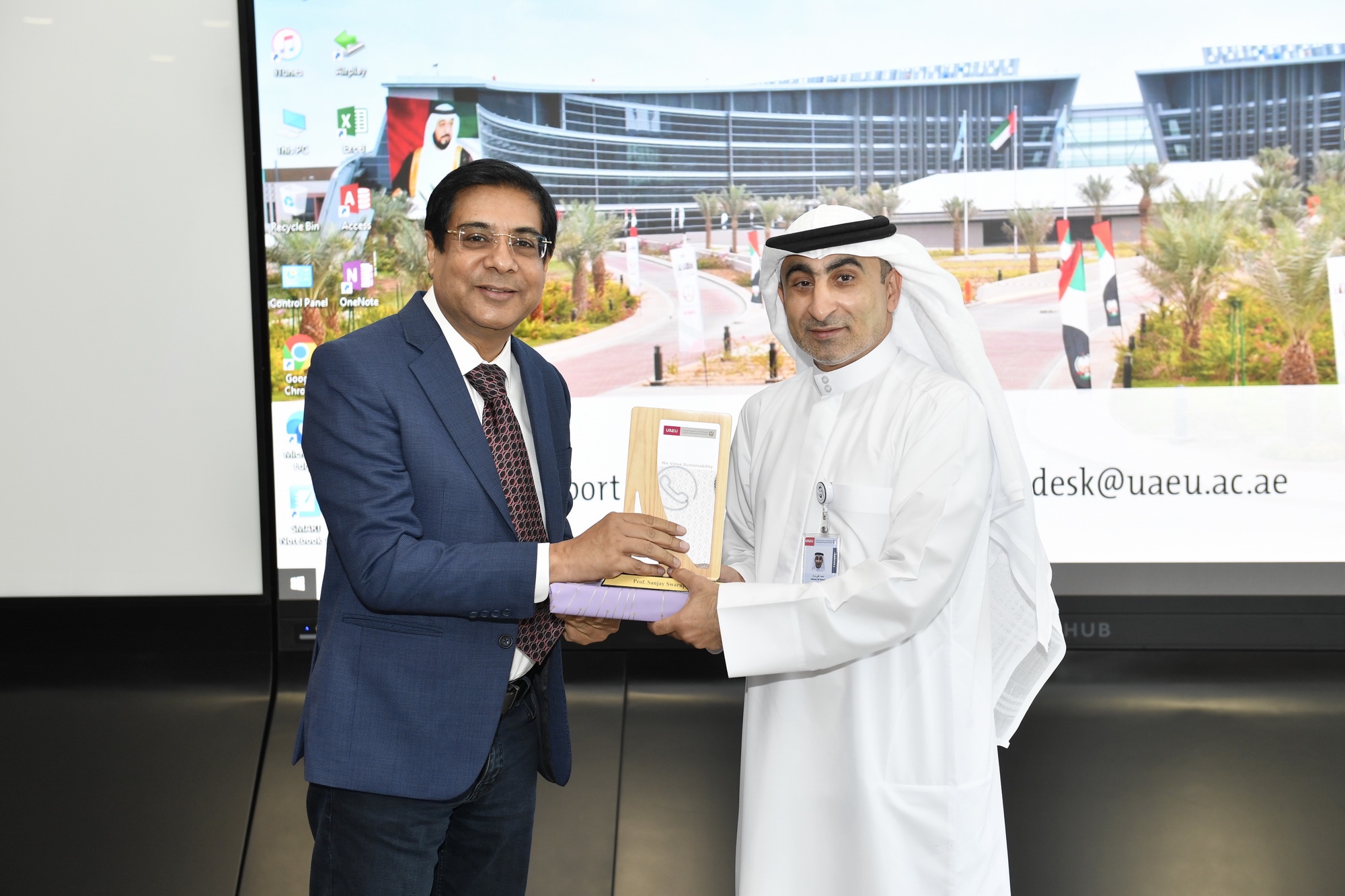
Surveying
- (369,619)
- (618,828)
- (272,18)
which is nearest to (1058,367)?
(618,828)

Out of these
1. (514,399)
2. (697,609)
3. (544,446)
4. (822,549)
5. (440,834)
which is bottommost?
(440,834)

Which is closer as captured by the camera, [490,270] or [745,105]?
[490,270]

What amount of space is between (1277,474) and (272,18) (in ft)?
12.8

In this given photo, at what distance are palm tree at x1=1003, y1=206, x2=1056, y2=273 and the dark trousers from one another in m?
2.35

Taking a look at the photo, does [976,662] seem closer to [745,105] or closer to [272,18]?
[745,105]

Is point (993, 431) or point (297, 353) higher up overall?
point (297, 353)

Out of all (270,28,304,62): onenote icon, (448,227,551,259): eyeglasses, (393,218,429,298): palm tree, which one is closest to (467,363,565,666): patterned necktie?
(448,227,551,259): eyeglasses

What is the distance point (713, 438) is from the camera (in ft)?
6.28

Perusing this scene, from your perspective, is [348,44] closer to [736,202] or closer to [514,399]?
[736,202]

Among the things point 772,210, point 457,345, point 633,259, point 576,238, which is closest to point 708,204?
point 772,210

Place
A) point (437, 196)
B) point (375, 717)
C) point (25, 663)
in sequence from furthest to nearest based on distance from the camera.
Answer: point (25, 663) → point (437, 196) → point (375, 717)

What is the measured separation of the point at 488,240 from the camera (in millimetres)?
1820

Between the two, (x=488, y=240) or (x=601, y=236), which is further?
(x=601, y=236)

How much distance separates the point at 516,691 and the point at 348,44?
2.52 meters
